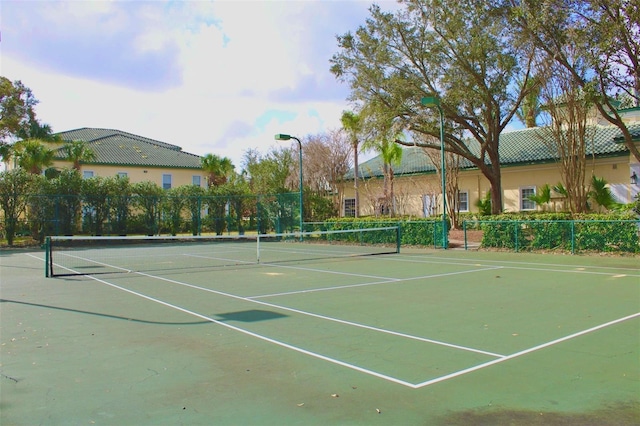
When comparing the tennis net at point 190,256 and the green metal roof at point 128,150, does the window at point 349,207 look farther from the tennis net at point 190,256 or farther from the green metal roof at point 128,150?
the green metal roof at point 128,150

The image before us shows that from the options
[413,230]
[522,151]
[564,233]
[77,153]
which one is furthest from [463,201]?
[77,153]

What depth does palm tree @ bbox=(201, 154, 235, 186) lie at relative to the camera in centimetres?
5291

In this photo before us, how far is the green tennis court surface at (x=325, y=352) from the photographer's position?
478 cm

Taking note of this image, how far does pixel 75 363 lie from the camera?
6.34 metres

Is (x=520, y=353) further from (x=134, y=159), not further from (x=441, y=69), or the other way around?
(x=134, y=159)

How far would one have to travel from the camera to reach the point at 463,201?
35656 millimetres

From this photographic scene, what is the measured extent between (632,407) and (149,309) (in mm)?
8028

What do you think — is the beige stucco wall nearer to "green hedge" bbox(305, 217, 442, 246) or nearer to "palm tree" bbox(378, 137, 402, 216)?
"palm tree" bbox(378, 137, 402, 216)

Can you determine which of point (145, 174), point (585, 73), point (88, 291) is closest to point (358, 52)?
point (585, 73)

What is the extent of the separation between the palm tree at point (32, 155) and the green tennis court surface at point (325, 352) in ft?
91.2

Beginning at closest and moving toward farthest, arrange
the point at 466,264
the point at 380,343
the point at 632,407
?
Result: the point at 632,407 < the point at 380,343 < the point at 466,264

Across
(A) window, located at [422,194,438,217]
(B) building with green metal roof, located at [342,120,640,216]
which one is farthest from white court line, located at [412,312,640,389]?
(A) window, located at [422,194,438,217]

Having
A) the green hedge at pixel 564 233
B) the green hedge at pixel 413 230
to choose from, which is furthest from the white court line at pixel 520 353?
the green hedge at pixel 413 230

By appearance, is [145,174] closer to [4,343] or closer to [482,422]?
[4,343]
